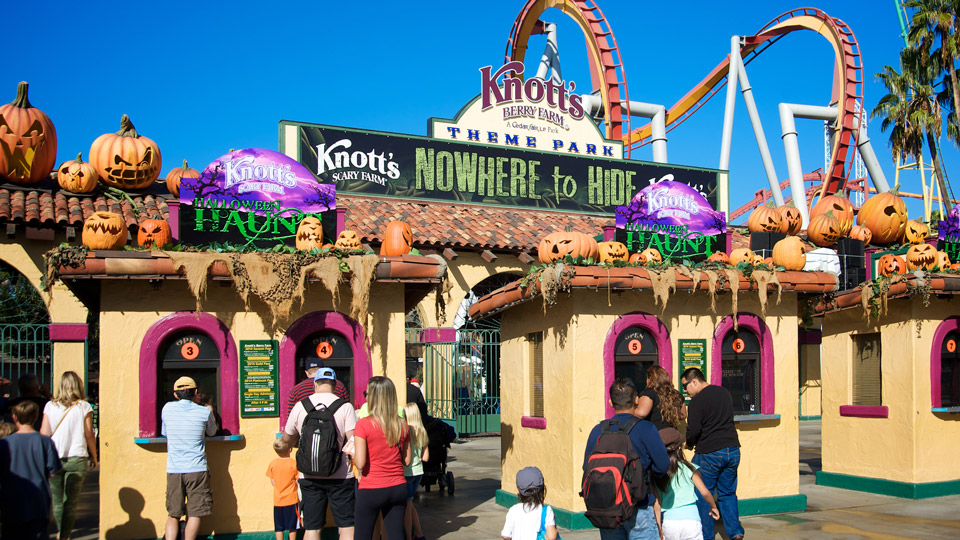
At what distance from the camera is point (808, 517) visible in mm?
10148

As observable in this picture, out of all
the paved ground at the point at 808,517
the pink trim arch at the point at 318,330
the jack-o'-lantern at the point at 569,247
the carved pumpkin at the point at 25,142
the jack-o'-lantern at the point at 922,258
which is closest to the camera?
the pink trim arch at the point at 318,330

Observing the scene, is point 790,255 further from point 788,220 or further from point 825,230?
point 825,230

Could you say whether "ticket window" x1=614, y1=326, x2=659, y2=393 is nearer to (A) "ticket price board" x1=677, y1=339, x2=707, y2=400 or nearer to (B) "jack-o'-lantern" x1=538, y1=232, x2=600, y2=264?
(A) "ticket price board" x1=677, y1=339, x2=707, y2=400

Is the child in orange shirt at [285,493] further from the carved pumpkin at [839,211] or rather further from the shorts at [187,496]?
the carved pumpkin at [839,211]

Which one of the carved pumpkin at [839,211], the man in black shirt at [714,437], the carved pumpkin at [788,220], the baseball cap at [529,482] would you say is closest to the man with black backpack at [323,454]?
the baseball cap at [529,482]

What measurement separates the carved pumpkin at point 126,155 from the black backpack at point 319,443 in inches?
424

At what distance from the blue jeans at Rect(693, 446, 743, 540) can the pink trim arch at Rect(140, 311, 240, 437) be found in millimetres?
4627

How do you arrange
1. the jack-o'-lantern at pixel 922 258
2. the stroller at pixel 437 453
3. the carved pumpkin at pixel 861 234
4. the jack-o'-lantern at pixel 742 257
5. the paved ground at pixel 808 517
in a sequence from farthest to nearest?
the carved pumpkin at pixel 861 234 → the jack-o'-lantern at pixel 922 258 → the stroller at pixel 437 453 → the jack-o'-lantern at pixel 742 257 → the paved ground at pixel 808 517

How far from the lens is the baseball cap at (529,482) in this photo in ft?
18.3

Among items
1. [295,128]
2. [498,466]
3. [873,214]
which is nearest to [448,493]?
[498,466]

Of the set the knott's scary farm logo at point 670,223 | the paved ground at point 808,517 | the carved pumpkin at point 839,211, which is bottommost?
the paved ground at point 808,517

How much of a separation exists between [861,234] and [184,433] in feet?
34.9

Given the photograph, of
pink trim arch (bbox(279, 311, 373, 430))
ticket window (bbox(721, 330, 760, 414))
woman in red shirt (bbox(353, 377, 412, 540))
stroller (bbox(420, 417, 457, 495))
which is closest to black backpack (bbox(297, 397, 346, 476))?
woman in red shirt (bbox(353, 377, 412, 540))

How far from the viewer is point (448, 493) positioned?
12.0 meters
